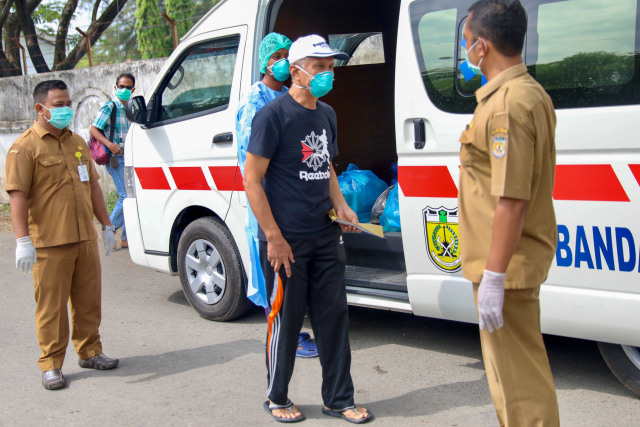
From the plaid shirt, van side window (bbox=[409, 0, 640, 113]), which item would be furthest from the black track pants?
the plaid shirt

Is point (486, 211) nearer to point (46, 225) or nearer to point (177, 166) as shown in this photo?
point (46, 225)

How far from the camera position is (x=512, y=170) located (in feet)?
7.59

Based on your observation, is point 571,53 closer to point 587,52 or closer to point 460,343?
point 587,52

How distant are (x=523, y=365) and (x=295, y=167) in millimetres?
1410

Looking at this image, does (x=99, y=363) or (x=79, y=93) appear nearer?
(x=99, y=363)

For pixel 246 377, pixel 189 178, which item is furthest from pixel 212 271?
pixel 246 377

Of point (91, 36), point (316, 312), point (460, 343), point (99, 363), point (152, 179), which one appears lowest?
point (460, 343)

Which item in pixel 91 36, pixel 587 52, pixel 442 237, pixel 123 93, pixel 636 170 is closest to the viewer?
pixel 636 170

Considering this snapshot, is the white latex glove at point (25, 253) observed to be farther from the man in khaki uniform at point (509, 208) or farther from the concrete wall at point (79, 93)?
the concrete wall at point (79, 93)

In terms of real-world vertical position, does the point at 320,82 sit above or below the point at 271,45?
below

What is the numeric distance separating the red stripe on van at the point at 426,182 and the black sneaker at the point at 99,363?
2088mm

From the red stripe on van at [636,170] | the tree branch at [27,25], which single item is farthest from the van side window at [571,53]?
the tree branch at [27,25]

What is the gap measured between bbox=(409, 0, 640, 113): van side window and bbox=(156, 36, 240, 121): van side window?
167 cm

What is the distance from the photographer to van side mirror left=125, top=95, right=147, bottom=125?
205 inches
